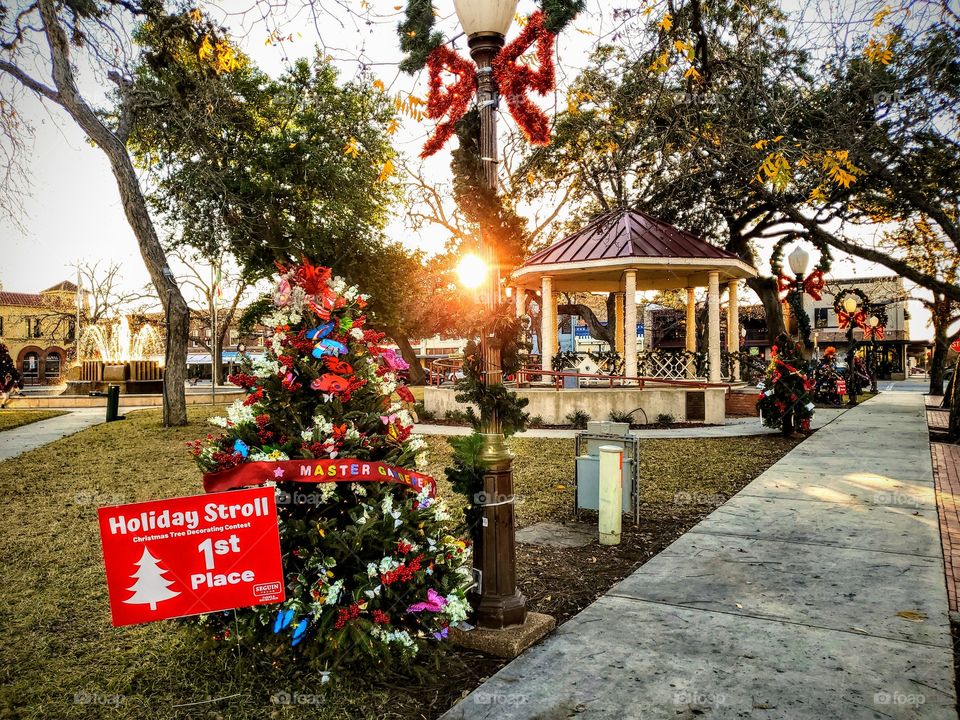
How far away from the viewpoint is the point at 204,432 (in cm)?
1381

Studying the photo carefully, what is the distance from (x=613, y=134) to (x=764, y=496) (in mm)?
4739

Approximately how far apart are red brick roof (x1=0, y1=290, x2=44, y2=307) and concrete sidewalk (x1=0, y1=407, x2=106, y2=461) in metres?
62.1

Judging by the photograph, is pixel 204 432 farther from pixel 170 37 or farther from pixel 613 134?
pixel 613 134

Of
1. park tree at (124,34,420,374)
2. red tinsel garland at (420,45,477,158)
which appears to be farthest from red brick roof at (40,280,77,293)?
red tinsel garland at (420,45,477,158)

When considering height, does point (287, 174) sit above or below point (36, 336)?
above

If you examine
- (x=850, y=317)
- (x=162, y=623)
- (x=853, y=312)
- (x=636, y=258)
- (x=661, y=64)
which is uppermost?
(x=661, y=64)

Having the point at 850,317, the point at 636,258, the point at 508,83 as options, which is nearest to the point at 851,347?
the point at 850,317

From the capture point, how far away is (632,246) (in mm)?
16438

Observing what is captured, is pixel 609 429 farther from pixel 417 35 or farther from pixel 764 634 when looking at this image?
pixel 417 35

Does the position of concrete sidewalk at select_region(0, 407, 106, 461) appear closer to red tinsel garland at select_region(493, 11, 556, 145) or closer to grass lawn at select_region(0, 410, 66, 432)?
grass lawn at select_region(0, 410, 66, 432)

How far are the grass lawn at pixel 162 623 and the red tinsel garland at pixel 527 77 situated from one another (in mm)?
3326

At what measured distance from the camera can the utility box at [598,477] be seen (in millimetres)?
6691

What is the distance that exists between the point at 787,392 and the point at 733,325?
22.3 feet

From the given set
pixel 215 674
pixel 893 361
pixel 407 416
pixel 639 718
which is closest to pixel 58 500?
pixel 215 674
